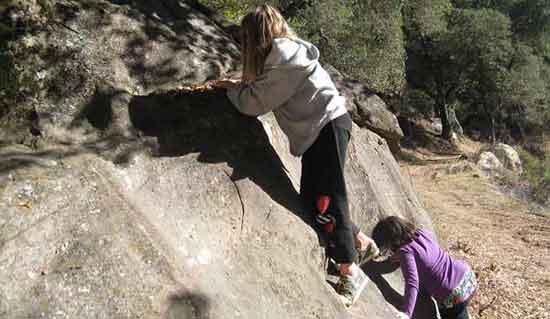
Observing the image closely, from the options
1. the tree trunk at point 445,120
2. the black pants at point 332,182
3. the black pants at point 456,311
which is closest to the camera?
the black pants at point 332,182

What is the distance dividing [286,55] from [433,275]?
109 inches

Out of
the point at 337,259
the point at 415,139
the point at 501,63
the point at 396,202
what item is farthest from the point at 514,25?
the point at 337,259

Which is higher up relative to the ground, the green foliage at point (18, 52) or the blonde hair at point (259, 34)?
the blonde hair at point (259, 34)

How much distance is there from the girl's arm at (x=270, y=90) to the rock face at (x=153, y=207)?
428 mm

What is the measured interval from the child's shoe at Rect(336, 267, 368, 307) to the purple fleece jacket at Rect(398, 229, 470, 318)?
0.84 metres

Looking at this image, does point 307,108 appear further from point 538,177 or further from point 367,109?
point 538,177

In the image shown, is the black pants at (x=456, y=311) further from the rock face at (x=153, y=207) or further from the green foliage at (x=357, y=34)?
the green foliage at (x=357, y=34)

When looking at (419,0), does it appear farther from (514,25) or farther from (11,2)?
(11,2)

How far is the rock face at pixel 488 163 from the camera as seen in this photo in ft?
55.7

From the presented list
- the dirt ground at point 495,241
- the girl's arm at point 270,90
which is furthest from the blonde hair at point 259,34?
the dirt ground at point 495,241

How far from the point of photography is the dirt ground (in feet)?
20.7

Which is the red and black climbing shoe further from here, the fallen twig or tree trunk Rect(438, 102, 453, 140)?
tree trunk Rect(438, 102, 453, 140)

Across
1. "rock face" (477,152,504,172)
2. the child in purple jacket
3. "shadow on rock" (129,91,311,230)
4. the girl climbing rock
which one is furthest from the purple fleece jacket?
"rock face" (477,152,504,172)

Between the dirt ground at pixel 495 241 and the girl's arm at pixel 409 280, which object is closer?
the girl's arm at pixel 409 280
